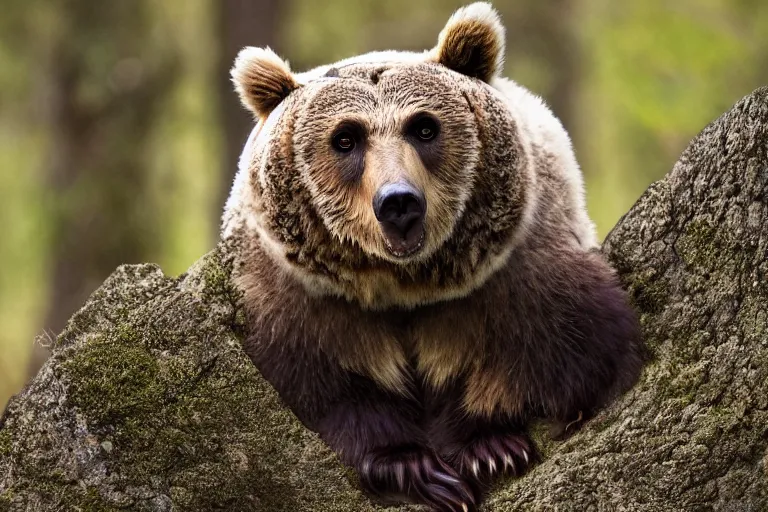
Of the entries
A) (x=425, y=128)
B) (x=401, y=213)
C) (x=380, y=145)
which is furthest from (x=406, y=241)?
(x=425, y=128)

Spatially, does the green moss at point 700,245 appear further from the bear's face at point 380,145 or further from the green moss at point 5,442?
the green moss at point 5,442

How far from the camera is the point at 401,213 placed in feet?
11.6

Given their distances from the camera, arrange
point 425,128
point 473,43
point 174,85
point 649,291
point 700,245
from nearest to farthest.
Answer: point 700,245 → point 649,291 → point 425,128 → point 473,43 → point 174,85

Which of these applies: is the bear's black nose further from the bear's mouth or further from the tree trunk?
the tree trunk

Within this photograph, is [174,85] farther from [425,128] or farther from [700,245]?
[700,245]

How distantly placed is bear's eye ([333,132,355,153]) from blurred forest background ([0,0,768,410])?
6905mm

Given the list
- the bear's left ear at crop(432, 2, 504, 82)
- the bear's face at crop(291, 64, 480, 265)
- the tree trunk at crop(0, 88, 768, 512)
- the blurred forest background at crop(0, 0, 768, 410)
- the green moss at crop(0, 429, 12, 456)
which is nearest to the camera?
the tree trunk at crop(0, 88, 768, 512)

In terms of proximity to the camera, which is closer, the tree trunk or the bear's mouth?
the tree trunk

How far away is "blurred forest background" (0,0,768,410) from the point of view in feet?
36.0

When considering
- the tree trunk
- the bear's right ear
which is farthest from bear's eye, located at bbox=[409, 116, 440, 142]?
the tree trunk

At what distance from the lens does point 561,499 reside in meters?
3.42

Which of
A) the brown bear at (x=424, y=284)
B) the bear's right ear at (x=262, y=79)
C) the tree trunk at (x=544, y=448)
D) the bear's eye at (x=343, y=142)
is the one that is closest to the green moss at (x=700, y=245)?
the tree trunk at (x=544, y=448)

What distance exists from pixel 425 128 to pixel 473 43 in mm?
491

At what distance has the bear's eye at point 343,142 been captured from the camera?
154 inches
